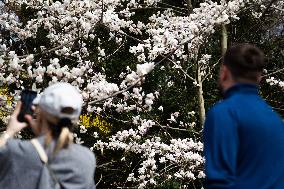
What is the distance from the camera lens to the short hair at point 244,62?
198 cm

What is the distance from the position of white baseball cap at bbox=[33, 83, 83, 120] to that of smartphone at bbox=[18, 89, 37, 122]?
67 mm

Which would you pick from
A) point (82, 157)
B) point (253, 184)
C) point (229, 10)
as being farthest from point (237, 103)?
point (229, 10)

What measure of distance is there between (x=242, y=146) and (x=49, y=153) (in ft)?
2.46

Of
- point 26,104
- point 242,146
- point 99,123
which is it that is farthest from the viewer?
point 99,123

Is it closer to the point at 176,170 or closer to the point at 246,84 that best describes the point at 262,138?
the point at 246,84

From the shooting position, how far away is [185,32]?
6.72 metres

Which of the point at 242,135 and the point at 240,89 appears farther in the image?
the point at 240,89

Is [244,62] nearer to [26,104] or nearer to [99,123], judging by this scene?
[26,104]

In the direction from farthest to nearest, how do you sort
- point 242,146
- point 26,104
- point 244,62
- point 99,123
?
point 99,123 < point 26,104 < point 244,62 < point 242,146

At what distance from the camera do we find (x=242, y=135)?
187 centimetres

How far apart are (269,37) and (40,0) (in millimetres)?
5546

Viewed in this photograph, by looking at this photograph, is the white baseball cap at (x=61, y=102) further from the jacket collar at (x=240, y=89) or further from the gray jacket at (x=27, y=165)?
the jacket collar at (x=240, y=89)

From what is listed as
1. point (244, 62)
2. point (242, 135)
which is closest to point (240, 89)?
point (244, 62)

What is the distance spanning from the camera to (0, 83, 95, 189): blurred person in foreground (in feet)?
6.36
